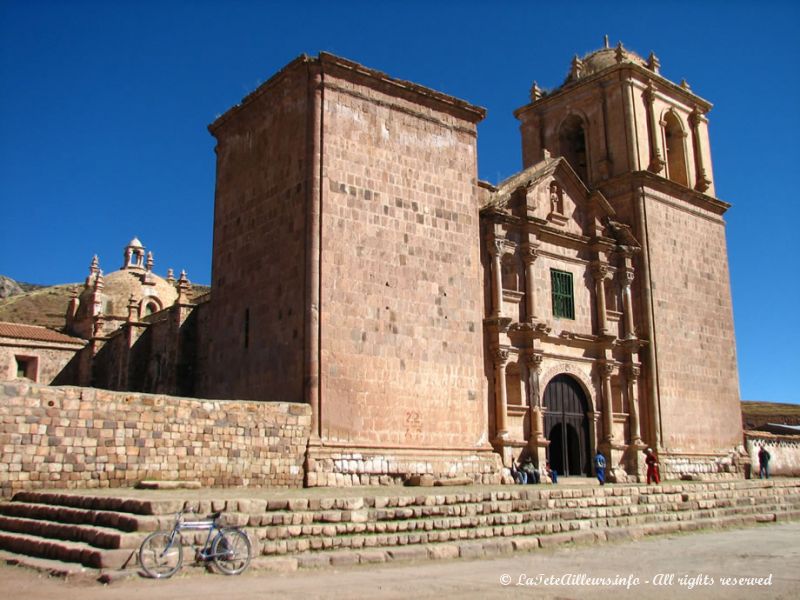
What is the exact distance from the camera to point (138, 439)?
12.8 m

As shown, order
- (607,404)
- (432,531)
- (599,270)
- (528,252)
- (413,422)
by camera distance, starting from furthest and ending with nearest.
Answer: (599,270), (607,404), (528,252), (413,422), (432,531)

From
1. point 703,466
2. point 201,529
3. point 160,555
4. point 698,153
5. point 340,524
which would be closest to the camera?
point 160,555

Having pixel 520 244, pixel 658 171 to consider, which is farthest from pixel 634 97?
pixel 520 244

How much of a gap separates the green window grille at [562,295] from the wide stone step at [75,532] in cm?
1421

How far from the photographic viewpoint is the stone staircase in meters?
8.78

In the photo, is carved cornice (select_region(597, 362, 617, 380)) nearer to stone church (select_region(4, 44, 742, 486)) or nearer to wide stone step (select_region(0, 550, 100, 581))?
stone church (select_region(4, 44, 742, 486))

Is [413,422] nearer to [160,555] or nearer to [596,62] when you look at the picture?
[160,555]

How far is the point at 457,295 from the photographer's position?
17.4 meters

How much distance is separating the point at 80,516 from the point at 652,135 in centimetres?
2069

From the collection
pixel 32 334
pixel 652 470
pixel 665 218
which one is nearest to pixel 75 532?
pixel 652 470

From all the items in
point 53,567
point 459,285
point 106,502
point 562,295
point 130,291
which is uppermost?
point 130,291

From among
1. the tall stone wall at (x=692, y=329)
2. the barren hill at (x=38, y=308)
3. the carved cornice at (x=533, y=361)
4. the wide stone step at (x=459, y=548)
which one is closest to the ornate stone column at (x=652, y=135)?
the tall stone wall at (x=692, y=329)

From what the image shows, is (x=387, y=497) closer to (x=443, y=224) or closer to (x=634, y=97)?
(x=443, y=224)

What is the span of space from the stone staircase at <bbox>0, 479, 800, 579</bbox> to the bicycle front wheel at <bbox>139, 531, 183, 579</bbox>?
0.21 m
